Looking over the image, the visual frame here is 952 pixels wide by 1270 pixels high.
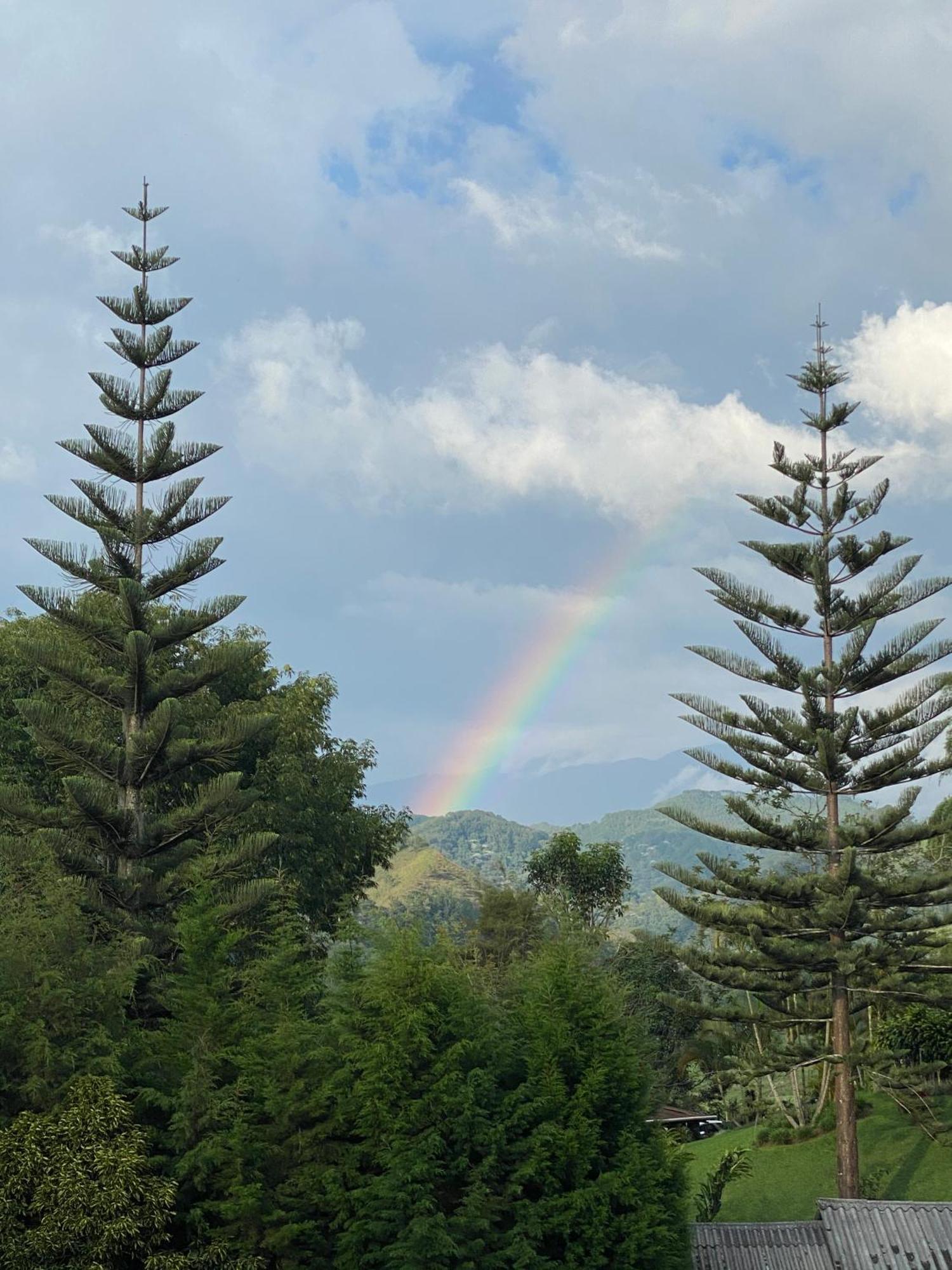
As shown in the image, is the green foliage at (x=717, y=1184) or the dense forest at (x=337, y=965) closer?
the dense forest at (x=337, y=965)

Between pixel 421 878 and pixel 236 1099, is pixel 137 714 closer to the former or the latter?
pixel 236 1099

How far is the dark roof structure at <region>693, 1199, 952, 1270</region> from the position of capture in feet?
39.5

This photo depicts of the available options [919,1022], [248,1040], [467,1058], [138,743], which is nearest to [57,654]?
[138,743]

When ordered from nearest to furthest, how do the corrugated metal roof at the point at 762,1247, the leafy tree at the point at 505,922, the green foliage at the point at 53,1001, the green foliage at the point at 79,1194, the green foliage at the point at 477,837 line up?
the green foliage at the point at 79,1194 → the green foliage at the point at 53,1001 → the corrugated metal roof at the point at 762,1247 → the leafy tree at the point at 505,922 → the green foliage at the point at 477,837

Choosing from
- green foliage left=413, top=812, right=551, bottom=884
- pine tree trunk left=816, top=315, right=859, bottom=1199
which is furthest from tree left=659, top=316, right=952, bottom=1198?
green foliage left=413, top=812, right=551, bottom=884

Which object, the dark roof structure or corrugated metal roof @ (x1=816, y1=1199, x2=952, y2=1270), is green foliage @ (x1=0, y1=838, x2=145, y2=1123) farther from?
corrugated metal roof @ (x1=816, y1=1199, x2=952, y2=1270)

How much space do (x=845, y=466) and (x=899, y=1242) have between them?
30.8 ft

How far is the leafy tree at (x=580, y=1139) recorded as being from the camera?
11.1 m

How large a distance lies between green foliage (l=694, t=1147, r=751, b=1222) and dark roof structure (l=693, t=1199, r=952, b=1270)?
6.66 ft

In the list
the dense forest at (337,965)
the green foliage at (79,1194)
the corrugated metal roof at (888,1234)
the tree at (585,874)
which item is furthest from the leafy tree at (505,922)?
the green foliage at (79,1194)

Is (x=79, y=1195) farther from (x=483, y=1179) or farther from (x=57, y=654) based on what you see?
(x=57, y=654)

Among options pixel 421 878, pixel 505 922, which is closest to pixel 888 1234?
pixel 505 922

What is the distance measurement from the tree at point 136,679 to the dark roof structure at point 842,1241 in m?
6.82

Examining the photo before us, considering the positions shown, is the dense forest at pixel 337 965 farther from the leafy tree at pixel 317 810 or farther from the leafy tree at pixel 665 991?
the leafy tree at pixel 665 991
